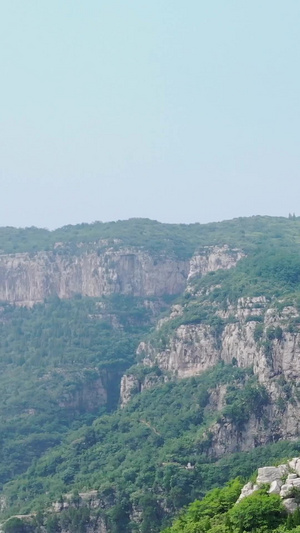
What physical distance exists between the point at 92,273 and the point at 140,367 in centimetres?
3047

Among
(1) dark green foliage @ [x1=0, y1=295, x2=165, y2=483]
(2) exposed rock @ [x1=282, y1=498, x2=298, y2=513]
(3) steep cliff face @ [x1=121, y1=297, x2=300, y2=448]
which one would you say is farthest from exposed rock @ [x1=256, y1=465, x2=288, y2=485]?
(1) dark green foliage @ [x1=0, y1=295, x2=165, y2=483]

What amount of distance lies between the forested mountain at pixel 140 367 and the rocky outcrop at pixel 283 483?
1286mm

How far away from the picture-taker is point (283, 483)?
158 ft

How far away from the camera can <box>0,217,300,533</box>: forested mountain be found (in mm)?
77375

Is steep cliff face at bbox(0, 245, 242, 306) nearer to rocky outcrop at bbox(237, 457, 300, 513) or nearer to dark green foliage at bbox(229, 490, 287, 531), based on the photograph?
rocky outcrop at bbox(237, 457, 300, 513)

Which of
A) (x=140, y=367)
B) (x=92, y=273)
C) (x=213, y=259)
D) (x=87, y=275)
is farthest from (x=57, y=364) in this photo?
(x=213, y=259)

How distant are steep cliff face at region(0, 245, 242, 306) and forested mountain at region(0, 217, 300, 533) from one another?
14 cm

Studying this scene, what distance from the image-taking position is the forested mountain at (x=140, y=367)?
254 ft

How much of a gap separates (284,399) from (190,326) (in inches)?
715

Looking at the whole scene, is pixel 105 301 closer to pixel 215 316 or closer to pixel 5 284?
pixel 5 284

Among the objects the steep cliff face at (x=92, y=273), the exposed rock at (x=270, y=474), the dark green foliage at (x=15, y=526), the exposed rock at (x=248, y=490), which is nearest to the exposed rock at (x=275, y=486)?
the exposed rock at (x=270, y=474)

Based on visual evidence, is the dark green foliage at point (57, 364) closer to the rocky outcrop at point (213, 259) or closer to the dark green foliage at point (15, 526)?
the rocky outcrop at point (213, 259)

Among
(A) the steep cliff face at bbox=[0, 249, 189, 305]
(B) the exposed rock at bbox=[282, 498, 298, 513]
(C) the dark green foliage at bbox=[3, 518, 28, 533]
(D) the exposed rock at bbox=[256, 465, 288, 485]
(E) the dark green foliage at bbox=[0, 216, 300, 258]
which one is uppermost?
(E) the dark green foliage at bbox=[0, 216, 300, 258]

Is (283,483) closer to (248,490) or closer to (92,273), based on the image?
(248,490)
